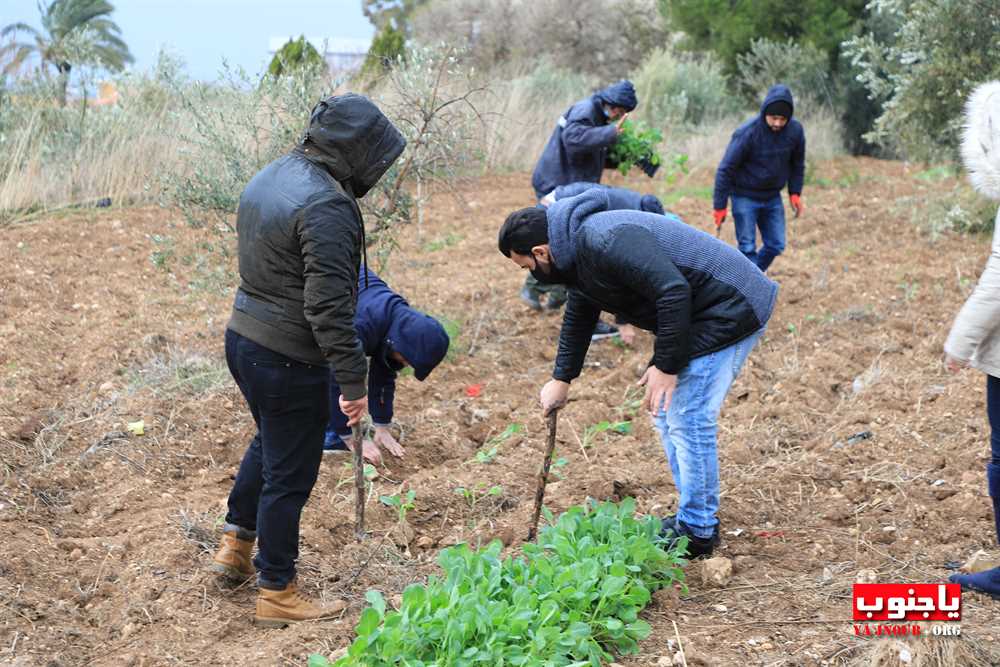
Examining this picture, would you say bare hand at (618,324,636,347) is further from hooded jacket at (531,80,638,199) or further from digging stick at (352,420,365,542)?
digging stick at (352,420,365,542)

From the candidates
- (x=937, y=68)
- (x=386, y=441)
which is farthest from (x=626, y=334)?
(x=937, y=68)

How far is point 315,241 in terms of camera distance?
3.40 metres

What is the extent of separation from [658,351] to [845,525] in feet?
5.21

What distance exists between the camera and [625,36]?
23500 millimetres

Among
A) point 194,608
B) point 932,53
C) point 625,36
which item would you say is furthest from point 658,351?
point 625,36

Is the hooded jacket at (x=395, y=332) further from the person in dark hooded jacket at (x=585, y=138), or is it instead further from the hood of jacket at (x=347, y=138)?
the person in dark hooded jacket at (x=585, y=138)

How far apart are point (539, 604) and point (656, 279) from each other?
1193mm

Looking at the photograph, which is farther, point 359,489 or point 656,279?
point 359,489

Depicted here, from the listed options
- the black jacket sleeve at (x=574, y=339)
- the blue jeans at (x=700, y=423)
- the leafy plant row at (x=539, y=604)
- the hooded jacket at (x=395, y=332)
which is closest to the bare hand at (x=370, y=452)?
the hooded jacket at (x=395, y=332)

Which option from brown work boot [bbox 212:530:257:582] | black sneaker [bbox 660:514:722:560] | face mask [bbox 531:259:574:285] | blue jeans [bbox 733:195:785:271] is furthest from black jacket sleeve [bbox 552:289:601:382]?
blue jeans [bbox 733:195:785:271]

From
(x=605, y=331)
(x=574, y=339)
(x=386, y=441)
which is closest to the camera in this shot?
(x=574, y=339)

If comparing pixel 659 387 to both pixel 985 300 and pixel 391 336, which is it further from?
pixel 391 336

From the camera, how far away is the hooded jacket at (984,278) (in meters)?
3.34

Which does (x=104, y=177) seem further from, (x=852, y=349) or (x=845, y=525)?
(x=845, y=525)
